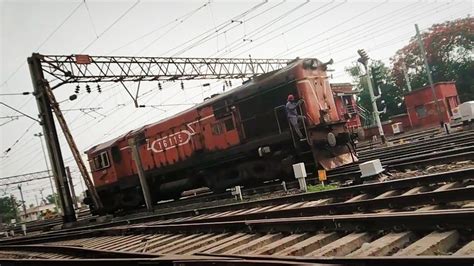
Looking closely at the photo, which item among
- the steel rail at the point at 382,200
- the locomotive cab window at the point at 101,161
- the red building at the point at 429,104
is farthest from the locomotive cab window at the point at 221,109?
the red building at the point at 429,104

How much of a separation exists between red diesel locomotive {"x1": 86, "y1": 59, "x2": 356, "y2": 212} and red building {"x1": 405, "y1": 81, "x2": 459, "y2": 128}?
18055 millimetres

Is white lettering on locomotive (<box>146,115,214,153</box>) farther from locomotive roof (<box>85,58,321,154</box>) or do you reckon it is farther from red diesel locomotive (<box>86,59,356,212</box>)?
locomotive roof (<box>85,58,321,154</box>)

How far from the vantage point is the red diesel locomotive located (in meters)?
10.9

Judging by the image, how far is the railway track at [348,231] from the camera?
134 inches

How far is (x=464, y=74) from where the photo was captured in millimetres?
35500

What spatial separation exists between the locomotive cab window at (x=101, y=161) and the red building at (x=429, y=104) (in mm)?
21446

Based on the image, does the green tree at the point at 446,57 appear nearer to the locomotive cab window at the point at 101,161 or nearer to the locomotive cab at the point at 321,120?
the locomotive cab at the point at 321,120

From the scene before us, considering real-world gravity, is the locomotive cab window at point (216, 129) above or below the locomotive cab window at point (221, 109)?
below

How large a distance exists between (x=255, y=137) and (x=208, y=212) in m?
3.39

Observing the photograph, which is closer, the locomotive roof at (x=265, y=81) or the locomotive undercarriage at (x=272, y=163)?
the locomotive undercarriage at (x=272, y=163)

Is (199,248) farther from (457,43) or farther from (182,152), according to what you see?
(457,43)

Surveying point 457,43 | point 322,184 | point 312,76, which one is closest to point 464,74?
point 457,43

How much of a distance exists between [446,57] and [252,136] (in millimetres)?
33758

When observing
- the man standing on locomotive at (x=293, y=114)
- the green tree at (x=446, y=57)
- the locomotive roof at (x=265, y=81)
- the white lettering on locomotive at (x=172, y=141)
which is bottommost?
the man standing on locomotive at (x=293, y=114)
